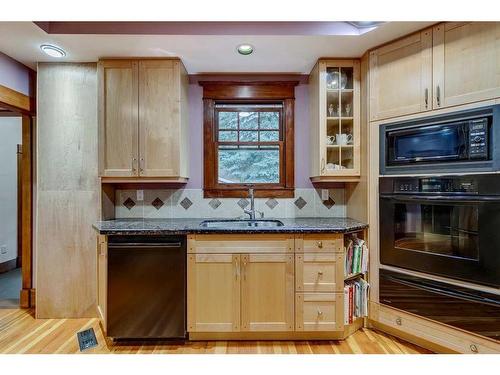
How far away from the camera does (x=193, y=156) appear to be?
2873 millimetres

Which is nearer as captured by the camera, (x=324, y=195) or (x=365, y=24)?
(x=365, y=24)

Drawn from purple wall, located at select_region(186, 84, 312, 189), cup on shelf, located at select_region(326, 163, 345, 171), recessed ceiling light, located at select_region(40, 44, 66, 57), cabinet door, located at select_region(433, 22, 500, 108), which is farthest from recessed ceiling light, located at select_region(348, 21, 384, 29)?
recessed ceiling light, located at select_region(40, 44, 66, 57)

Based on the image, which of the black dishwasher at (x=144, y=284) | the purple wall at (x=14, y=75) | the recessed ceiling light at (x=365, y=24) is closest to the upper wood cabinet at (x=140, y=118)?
the black dishwasher at (x=144, y=284)

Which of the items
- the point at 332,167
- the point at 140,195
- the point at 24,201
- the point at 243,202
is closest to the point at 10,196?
the point at 24,201

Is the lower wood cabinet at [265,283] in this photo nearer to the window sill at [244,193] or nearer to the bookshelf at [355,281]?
the bookshelf at [355,281]

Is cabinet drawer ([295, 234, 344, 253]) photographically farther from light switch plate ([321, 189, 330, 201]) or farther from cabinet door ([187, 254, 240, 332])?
light switch plate ([321, 189, 330, 201])

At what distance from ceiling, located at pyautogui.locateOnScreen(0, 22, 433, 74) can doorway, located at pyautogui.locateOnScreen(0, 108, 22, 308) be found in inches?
83.1

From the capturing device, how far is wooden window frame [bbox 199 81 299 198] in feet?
9.29

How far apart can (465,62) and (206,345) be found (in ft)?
8.66

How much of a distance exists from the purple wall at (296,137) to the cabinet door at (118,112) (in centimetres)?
56

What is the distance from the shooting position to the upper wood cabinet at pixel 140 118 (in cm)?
246

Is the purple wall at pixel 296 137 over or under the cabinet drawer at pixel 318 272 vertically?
over

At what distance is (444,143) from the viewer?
6.45ft

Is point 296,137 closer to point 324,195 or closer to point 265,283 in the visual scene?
point 324,195
